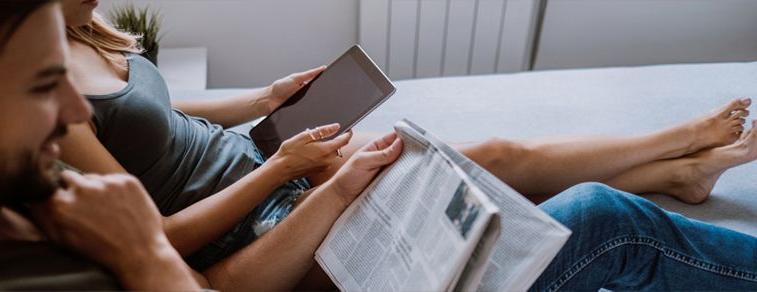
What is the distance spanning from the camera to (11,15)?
2.20 feet

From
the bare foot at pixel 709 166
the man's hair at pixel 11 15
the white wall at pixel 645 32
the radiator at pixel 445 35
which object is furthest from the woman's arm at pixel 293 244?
the white wall at pixel 645 32

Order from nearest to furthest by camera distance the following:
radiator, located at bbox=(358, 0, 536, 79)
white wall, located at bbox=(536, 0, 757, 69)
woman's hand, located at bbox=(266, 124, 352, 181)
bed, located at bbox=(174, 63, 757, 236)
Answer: woman's hand, located at bbox=(266, 124, 352, 181)
bed, located at bbox=(174, 63, 757, 236)
radiator, located at bbox=(358, 0, 536, 79)
white wall, located at bbox=(536, 0, 757, 69)

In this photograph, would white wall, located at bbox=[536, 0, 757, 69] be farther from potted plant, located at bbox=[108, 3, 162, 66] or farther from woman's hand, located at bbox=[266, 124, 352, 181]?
woman's hand, located at bbox=[266, 124, 352, 181]

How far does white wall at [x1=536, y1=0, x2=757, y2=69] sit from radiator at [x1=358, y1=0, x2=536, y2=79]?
4.2 inches

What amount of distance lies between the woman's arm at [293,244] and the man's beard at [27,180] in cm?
37

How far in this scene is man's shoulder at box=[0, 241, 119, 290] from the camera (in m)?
0.73

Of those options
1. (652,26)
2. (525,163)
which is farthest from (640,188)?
(652,26)

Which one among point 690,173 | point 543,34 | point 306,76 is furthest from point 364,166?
point 543,34

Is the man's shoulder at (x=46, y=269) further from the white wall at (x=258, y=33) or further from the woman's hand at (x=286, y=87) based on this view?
the white wall at (x=258, y=33)

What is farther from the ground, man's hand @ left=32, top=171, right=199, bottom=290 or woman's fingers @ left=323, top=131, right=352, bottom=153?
man's hand @ left=32, top=171, right=199, bottom=290

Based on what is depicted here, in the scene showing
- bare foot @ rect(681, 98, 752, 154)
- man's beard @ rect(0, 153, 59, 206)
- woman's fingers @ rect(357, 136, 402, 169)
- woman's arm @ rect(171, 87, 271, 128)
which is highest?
man's beard @ rect(0, 153, 59, 206)

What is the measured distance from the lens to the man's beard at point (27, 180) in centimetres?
72

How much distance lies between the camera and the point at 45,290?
2.41 ft

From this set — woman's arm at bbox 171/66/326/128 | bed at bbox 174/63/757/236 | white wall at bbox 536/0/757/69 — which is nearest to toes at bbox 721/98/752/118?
bed at bbox 174/63/757/236
